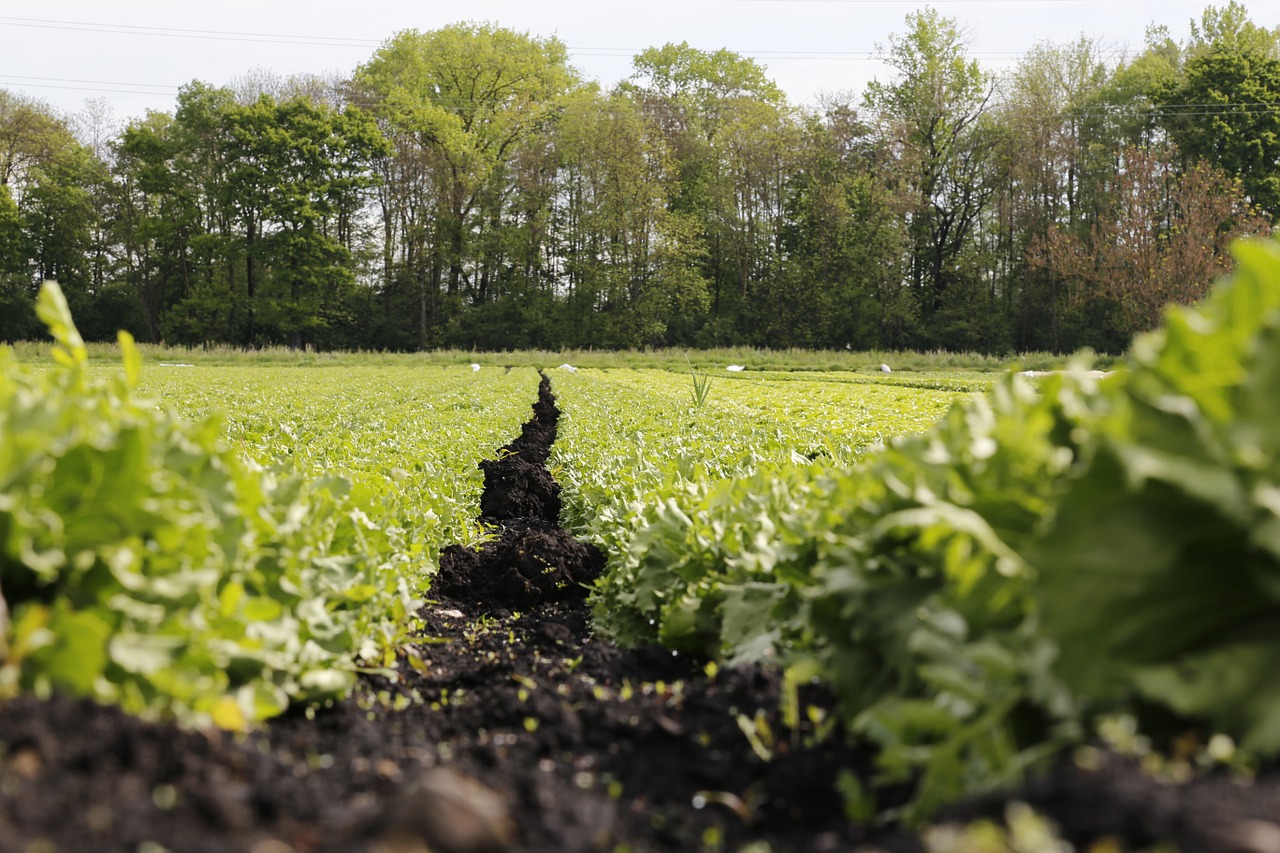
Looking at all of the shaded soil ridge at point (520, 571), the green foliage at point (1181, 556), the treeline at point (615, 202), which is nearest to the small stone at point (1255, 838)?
the green foliage at point (1181, 556)

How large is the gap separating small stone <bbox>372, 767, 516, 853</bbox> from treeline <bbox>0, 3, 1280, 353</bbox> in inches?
1976

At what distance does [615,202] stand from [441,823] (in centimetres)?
5516

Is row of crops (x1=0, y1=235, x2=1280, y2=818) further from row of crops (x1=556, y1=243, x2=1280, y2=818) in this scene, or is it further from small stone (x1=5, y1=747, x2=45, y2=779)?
small stone (x1=5, y1=747, x2=45, y2=779)

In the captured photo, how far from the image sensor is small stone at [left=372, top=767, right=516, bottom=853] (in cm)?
154

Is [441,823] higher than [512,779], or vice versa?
[441,823]

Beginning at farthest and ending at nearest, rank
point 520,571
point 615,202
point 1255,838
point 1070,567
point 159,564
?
1. point 615,202
2. point 520,571
3. point 159,564
4. point 1070,567
5. point 1255,838

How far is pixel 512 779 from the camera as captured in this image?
7.38 ft

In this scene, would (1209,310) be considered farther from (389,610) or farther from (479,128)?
(479,128)

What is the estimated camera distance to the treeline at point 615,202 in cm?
5072

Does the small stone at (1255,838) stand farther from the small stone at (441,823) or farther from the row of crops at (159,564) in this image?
the row of crops at (159,564)

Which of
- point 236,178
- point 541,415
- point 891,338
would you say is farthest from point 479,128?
point 541,415

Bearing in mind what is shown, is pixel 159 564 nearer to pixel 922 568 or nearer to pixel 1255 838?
pixel 922 568

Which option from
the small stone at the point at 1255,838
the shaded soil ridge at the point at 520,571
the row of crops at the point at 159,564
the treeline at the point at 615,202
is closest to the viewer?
the small stone at the point at 1255,838

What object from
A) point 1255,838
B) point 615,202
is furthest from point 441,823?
point 615,202
